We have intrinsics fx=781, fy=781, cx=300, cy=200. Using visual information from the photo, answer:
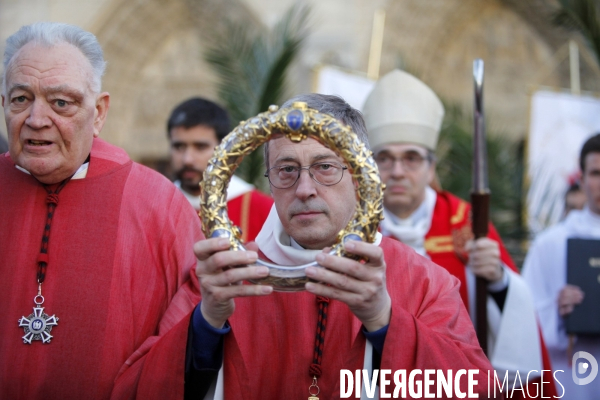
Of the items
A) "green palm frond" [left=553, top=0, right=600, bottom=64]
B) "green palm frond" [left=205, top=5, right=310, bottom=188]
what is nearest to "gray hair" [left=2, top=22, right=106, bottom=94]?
"green palm frond" [left=205, top=5, right=310, bottom=188]

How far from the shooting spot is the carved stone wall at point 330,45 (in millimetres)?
9680

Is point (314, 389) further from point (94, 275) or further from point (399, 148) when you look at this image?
point (399, 148)

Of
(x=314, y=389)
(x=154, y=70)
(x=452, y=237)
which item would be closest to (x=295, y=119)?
(x=314, y=389)

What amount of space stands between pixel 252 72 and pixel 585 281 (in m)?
4.19

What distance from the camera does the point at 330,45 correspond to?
31.6 feet

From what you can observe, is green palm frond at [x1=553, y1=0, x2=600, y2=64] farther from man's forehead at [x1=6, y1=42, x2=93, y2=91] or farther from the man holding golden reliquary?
man's forehead at [x1=6, y1=42, x2=93, y2=91]

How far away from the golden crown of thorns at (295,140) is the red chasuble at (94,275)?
59 cm

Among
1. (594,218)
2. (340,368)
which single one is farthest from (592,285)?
(340,368)

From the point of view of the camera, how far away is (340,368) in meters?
2.59

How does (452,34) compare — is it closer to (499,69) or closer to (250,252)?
(499,69)

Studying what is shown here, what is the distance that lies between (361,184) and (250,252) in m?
0.39

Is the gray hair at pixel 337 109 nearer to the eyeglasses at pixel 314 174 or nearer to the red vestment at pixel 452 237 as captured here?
the eyeglasses at pixel 314 174

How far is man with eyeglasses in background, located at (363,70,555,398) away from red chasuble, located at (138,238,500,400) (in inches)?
53.8

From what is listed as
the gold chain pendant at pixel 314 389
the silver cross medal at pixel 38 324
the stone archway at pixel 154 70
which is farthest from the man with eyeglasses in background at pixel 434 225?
the stone archway at pixel 154 70
